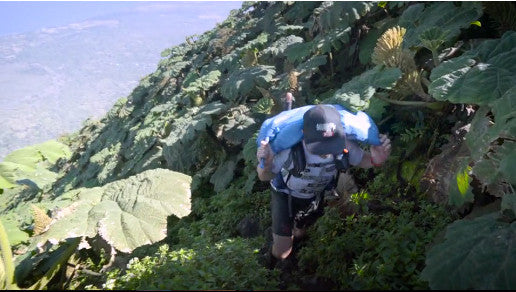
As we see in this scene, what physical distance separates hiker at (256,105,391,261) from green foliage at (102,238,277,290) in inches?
17.3

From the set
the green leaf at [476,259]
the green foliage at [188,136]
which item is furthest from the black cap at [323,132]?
the green foliage at [188,136]

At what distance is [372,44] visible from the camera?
17.4 feet

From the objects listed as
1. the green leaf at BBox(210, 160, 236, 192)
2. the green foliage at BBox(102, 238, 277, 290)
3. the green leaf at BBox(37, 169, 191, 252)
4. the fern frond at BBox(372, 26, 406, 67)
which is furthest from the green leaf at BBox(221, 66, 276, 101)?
the green foliage at BBox(102, 238, 277, 290)

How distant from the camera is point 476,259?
6.74 feet

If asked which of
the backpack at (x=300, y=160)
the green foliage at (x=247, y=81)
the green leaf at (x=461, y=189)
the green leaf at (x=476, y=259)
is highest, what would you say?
the backpack at (x=300, y=160)

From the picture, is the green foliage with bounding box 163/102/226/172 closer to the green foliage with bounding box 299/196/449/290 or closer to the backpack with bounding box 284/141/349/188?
the green foliage with bounding box 299/196/449/290

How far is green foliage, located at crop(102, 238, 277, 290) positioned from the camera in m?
2.70

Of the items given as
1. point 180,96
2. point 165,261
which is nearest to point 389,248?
point 165,261

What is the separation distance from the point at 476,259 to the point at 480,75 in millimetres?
1528

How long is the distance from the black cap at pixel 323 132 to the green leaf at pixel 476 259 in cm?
92

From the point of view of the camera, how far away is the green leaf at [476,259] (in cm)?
194

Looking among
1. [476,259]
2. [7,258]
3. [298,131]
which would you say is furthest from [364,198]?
[7,258]

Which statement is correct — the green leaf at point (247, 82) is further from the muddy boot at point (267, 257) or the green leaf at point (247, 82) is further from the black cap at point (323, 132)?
the black cap at point (323, 132)

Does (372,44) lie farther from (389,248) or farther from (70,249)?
(70,249)
